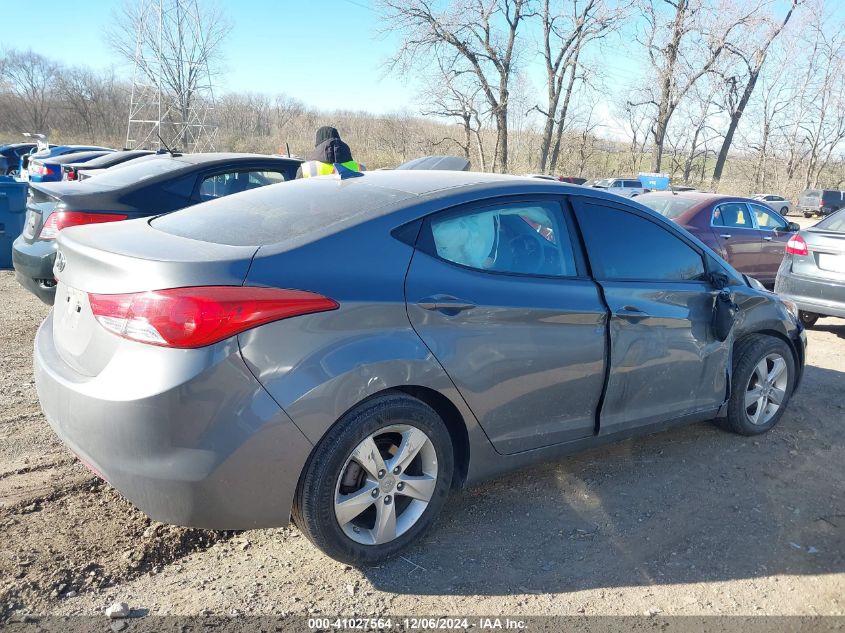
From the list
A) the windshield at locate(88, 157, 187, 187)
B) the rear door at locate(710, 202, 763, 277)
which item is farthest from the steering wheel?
the rear door at locate(710, 202, 763, 277)

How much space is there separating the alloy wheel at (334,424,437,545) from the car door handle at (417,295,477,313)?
490 mm

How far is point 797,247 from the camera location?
7.36 metres

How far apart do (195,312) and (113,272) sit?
0.44 meters

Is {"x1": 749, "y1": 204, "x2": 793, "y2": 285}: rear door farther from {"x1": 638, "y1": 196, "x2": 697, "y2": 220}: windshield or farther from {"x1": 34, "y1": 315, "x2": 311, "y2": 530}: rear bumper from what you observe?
{"x1": 34, "y1": 315, "x2": 311, "y2": 530}: rear bumper

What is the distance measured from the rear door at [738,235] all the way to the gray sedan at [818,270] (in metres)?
1.56

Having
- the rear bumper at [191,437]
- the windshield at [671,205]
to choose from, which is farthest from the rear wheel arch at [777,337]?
the windshield at [671,205]

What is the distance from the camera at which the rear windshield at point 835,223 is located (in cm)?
714

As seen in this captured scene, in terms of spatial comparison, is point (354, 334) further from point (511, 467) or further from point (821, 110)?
point (821, 110)

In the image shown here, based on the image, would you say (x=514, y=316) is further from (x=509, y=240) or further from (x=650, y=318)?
(x=650, y=318)

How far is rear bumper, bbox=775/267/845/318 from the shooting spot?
6.88m

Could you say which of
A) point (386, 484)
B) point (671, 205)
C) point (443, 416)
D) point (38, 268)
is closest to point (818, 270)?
point (671, 205)

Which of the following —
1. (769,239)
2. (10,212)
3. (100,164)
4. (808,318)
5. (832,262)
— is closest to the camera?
(832,262)

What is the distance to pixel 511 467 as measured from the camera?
3174 millimetres

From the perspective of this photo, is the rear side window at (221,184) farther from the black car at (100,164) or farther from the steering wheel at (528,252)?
the black car at (100,164)
